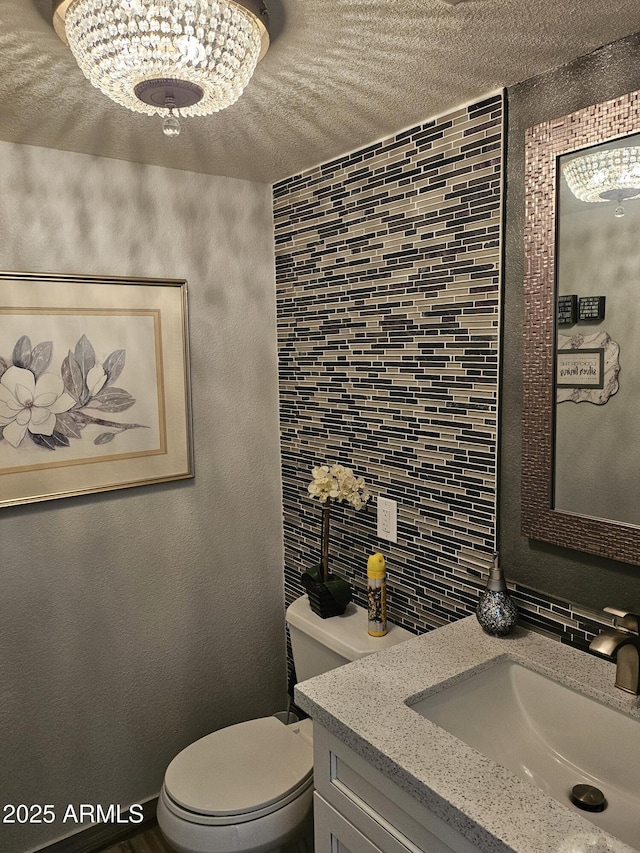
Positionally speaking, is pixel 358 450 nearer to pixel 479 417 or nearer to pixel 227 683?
pixel 479 417

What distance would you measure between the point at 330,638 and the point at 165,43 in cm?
154

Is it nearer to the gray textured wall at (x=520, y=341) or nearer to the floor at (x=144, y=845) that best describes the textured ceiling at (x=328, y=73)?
the gray textured wall at (x=520, y=341)

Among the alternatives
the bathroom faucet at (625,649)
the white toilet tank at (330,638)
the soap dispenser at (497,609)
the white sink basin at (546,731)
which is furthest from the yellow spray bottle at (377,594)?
the bathroom faucet at (625,649)

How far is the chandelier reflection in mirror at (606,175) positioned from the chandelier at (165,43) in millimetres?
713

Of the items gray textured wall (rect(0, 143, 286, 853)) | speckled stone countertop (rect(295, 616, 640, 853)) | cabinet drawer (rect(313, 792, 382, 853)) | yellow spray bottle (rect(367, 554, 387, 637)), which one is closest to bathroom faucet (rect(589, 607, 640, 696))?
speckled stone countertop (rect(295, 616, 640, 853))

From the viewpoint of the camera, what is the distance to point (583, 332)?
4.50ft

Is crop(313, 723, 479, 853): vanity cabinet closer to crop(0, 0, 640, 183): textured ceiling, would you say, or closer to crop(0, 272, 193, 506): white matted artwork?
crop(0, 272, 193, 506): white matted artwork

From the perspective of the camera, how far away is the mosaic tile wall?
159cm

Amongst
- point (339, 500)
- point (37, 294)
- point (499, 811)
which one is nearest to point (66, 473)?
point (37, 294)

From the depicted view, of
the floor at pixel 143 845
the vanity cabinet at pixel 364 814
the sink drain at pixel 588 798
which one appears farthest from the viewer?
the floor at pixel 143 845

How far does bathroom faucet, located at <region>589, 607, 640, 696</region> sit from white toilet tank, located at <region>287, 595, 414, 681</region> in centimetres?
70

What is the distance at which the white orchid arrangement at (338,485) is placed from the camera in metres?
1.95

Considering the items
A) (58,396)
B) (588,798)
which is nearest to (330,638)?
(588,798)

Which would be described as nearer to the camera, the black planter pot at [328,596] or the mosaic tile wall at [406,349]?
the mosaic tile wall at [406,349]
